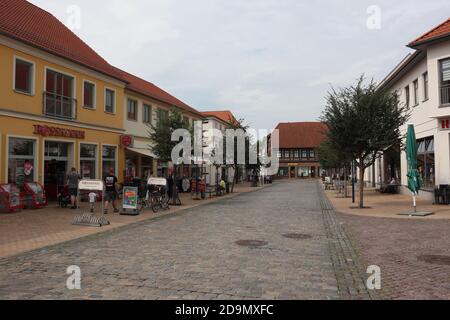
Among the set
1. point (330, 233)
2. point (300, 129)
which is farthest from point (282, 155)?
point (330, 233)

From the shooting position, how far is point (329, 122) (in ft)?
60.1

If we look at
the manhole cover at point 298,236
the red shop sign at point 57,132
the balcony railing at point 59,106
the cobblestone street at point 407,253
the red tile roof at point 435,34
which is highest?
the red tile roof at point 435,34

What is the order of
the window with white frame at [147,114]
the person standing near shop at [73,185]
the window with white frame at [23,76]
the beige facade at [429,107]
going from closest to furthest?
the person standing near shop at [73,185], the window with white frame at [23,76], the beige facade at [429,107], the window with white frame at [147,114]

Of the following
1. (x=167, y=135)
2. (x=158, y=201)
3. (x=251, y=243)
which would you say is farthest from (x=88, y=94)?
(x=251, y=243)

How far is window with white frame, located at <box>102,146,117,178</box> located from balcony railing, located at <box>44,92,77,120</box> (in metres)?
3.42

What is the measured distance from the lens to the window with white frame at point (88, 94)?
2203cm

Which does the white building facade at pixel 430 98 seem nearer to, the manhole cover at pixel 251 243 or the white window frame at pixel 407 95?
the white window frame at pixel 407 95

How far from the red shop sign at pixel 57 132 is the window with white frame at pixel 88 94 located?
1.81 meters

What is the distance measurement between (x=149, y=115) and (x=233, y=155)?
7.43 meters

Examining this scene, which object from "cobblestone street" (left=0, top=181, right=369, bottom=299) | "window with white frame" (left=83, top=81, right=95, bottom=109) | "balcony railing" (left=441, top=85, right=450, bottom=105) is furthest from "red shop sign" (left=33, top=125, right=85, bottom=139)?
"balcony railing" (left=441, top=85, right=450, bottom=105)

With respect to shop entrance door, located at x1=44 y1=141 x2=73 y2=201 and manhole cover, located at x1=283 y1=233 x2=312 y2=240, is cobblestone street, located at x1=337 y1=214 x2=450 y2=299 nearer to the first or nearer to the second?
manhole cover, located at x1=283 y1=233 x2=312 y2=240

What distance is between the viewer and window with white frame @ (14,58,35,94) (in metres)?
17.3

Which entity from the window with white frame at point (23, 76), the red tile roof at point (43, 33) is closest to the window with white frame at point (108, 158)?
the red tile roof at point (43, 33)
